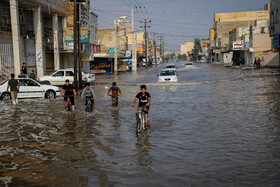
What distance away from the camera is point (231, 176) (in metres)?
6.65

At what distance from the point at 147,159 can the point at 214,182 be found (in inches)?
79.3

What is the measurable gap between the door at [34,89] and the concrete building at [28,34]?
8.24m

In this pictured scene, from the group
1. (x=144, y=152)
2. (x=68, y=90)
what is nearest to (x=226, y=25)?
(x=68, y=90)

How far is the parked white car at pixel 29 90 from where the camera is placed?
813 inches

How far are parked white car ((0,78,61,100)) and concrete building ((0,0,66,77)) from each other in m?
8.13

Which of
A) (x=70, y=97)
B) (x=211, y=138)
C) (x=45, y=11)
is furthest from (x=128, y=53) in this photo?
(x=211, y=138)

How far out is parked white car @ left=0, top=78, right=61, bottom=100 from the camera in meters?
20.6

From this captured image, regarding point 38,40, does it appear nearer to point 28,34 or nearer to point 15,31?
point 28,34

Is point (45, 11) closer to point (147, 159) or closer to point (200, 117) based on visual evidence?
point (200, 117)

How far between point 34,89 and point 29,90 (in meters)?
0.30

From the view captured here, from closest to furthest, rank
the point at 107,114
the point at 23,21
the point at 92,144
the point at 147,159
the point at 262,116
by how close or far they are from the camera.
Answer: the point at 147,159 < the point at 92,144 < the point at 262,116 < the point at 107,114 < the point at 23,21

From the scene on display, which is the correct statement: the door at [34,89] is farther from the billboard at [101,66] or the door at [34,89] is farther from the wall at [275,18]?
the billboard at [101,66]

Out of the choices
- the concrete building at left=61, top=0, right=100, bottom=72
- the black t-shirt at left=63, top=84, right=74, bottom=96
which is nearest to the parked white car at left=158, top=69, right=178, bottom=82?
the concrete building at left=61, top=0, right=100, bottom=72

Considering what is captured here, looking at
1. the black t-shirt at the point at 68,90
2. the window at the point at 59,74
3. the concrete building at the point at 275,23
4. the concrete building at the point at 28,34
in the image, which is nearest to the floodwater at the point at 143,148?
the black t-shirt at the point at 68,90
